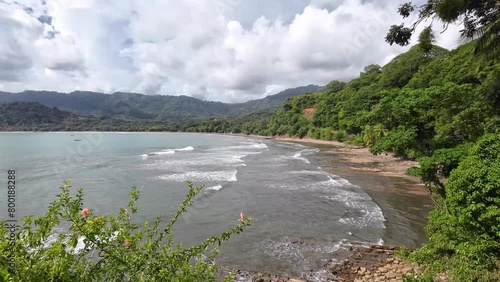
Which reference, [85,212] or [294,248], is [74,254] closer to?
[85,212]

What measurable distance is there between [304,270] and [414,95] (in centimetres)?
1614

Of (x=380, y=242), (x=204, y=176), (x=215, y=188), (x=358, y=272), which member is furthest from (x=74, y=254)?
(x=204, y=176)

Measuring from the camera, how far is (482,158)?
10234 millimetres

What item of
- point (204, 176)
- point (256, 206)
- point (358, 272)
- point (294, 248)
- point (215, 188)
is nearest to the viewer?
point (358, 272)

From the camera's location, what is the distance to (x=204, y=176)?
31.1 metres

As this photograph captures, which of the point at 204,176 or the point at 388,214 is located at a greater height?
the point at 388,214

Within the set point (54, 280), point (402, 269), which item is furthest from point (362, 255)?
point (54, 280)

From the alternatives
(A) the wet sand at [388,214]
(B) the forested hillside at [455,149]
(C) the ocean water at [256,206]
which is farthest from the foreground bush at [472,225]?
(C) the ocean water at [256,206]

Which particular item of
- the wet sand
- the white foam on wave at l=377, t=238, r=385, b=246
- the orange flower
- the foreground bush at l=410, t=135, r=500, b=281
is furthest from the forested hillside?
the orange flower

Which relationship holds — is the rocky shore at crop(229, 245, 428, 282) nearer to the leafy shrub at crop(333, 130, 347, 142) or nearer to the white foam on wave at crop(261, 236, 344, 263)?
the white foam on wave at crop(261, 236, 344, 263)

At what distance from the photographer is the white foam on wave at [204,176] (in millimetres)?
29441

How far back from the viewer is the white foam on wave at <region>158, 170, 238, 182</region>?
29.4 metres

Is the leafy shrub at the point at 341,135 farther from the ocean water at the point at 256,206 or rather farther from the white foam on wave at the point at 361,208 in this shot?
the white foam on wave at the point at 361,208

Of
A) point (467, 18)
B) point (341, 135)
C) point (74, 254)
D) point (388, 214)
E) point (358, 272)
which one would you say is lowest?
point (358, 272)
